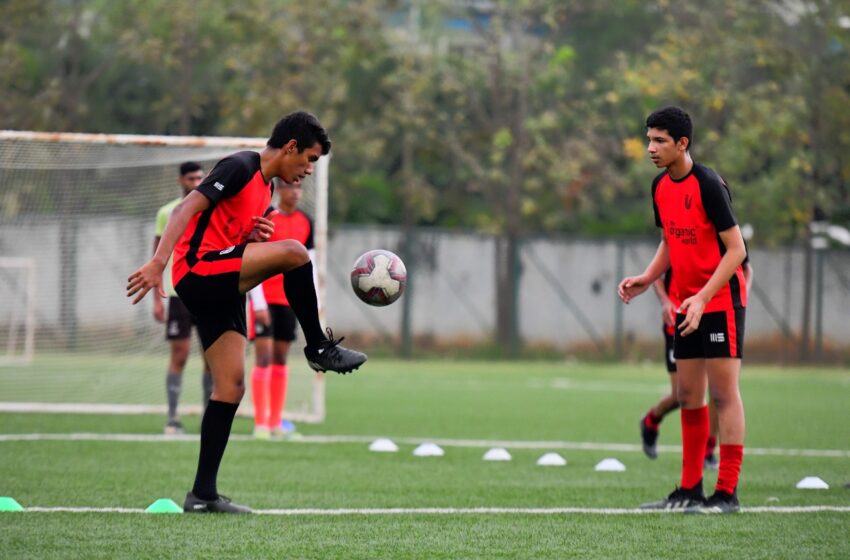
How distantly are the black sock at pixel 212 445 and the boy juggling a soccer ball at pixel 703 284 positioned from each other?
2.52 metres

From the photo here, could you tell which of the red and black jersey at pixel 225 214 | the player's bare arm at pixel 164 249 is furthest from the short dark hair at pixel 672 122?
the player's bare arm at pixel 164 249

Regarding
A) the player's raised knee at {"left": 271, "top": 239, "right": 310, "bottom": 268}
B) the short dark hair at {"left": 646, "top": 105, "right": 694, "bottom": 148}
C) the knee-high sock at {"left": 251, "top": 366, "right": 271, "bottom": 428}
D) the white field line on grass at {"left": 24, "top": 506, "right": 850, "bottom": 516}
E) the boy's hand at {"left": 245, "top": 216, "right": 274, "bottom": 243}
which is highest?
the short dark hair at {"left": 646, "top": 105, "right": 694, "bottom": 148}

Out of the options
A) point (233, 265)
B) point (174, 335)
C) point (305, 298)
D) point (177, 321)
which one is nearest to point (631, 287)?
point (305, 298)

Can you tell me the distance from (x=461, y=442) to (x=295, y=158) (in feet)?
18.6

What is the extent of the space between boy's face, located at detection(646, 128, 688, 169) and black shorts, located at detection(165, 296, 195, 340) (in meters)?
6.24

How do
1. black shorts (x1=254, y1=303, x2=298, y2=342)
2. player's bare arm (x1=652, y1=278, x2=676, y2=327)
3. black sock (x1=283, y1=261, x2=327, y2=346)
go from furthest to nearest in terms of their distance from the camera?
black shorts (x1=254, y1=303, x2=298, y2=342) < player's bare arm (x1=652, y1=278, x2=676, y2=327) < black sock (x1=283, y1=261, x2=327, y2=346)

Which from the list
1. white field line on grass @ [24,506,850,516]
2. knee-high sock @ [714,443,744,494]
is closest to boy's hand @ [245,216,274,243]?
white field line on grass @ [24,506,850,516]

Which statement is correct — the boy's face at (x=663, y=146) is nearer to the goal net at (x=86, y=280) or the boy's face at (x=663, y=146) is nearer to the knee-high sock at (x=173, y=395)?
the knee-high sock at (x=173, y=395)

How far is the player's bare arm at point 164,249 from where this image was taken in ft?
21.1

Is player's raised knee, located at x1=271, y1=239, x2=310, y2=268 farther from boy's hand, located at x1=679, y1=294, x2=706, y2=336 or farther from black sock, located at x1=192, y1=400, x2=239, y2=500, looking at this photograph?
boy's hand, located at x1=679, y1=294, x2=706, y2=336

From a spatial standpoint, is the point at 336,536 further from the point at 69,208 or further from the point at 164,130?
the point at 164,130

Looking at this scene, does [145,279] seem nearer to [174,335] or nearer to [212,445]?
[212,445]

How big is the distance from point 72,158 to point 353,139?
54.0ft

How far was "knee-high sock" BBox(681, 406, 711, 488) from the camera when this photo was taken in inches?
309
